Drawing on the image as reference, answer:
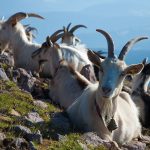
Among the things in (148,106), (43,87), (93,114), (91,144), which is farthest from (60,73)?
(91,144)

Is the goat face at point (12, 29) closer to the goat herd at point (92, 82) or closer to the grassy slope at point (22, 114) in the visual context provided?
the goat herd at point (92, 82)

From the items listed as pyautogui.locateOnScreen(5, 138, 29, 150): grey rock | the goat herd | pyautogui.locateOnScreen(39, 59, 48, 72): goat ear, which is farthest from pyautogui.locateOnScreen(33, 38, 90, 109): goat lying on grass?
pyautogui.locateOnScreen(5, 138, 29, 150): grey rock

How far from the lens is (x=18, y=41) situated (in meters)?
20.8

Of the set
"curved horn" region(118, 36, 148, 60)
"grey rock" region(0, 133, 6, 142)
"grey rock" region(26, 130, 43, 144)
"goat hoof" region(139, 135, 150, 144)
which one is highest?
"curved horn" region(118, 36, 148, 60)

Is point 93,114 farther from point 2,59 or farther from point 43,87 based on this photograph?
point 2,59

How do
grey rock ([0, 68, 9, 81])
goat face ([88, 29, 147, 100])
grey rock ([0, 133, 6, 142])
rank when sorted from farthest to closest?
grey rock ([0, 68, 9, 81]), goat face ([88, 29, 147, 100]), grey rock ([0, 133, 6, 142])

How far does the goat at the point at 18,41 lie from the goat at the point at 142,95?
5.27 meters

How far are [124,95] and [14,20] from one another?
888 cm

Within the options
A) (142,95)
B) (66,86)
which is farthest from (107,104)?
(66,86)

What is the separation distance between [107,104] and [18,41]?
10.9 m

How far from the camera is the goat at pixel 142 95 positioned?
13.4m

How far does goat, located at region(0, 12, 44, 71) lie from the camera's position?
20.2 metres

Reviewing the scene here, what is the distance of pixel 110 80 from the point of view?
32.6ft

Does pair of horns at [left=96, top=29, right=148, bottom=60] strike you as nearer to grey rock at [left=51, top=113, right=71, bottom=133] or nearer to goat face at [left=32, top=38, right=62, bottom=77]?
grey rock at [left=51, top=113, right=71, bottom=133]
